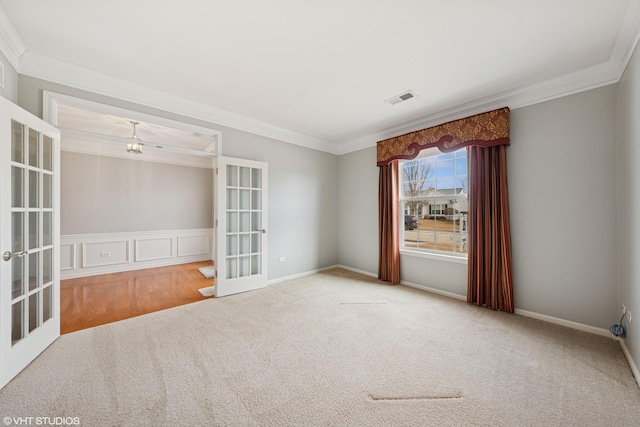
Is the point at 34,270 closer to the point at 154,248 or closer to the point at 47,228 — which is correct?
the point at 47,228

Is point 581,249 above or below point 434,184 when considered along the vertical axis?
below

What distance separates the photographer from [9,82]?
2129 millimetres

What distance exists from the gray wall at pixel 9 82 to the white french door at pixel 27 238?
1.09 ft

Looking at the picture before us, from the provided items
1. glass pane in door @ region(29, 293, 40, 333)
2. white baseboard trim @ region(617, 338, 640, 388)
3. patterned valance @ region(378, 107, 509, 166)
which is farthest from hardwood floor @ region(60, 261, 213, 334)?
white baseboard trim @ region(617, 338, 640, 388)

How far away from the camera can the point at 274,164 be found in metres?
4.23

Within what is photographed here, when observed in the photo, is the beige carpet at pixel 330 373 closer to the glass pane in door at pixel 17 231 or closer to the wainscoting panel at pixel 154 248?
the glass pane in door at pixel 17 231

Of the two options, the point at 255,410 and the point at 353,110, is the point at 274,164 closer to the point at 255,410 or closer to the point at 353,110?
the point at 353,110

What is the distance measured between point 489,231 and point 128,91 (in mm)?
4728

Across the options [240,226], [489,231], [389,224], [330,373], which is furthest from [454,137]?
[240,226]

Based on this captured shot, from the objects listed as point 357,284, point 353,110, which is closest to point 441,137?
point 353,110

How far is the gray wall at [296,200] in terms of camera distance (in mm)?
4016

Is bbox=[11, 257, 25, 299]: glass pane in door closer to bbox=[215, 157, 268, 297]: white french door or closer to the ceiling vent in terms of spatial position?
bbox=[215, 157, 268, 297]: white french door

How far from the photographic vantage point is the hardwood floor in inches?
114

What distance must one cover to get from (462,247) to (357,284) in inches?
68.0
